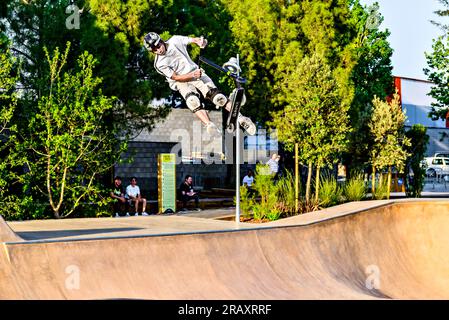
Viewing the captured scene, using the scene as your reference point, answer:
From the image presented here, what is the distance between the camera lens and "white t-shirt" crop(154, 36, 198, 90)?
2261 cm

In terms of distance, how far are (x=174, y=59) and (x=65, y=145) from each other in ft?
19.1

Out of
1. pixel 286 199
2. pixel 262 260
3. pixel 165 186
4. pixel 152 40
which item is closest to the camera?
pixel 262 260

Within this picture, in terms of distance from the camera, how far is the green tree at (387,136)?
23.5m

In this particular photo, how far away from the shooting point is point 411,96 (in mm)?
58219

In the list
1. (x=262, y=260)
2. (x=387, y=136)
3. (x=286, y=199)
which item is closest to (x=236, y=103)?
(x=286, y=199)

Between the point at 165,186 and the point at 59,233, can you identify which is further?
the point at 165,186

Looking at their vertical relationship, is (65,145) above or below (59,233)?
above

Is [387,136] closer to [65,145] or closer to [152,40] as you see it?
[152,40]

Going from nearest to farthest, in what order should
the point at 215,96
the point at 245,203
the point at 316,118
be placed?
the point at 245,203, the point at 316,118, the point at 215,96

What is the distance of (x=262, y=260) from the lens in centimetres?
1371

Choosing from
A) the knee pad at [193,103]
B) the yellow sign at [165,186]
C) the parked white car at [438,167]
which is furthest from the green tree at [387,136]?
the parked white car at [438,167]

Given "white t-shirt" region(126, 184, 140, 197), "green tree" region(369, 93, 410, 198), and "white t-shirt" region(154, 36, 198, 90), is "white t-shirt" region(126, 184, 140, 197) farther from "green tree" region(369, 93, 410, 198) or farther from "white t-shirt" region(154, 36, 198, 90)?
"green tree" region(369, 93, 410, 198)
